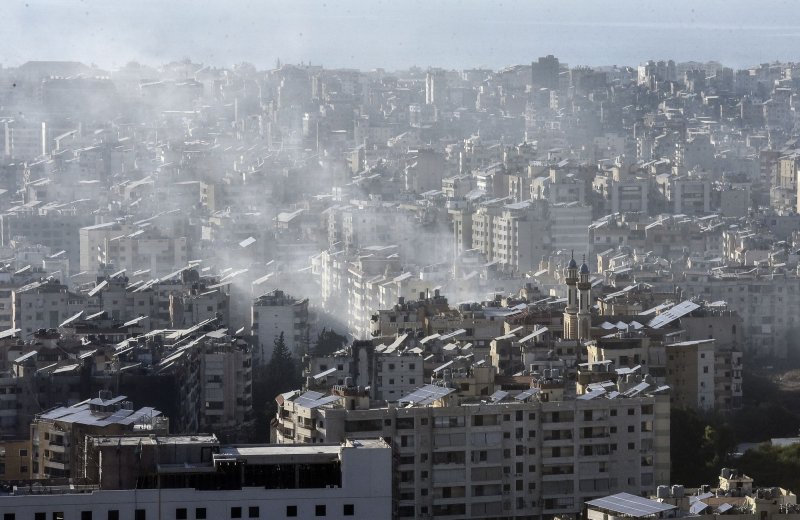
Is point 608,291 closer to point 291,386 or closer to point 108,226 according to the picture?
point 291,386

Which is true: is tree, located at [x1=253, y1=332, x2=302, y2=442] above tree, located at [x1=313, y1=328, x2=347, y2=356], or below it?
above

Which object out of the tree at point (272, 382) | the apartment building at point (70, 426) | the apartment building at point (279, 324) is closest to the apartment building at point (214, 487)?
the apartment building at point (70, 426)

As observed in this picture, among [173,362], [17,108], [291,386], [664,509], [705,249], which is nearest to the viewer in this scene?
[664,509]

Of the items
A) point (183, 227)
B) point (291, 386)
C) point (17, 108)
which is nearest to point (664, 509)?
point (291, 386)

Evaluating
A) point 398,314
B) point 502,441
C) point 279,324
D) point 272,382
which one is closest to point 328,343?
point 279,324

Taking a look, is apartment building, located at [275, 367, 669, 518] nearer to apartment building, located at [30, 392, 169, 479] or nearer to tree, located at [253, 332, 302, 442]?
apartment building, located at [30, 392, 169, 479]

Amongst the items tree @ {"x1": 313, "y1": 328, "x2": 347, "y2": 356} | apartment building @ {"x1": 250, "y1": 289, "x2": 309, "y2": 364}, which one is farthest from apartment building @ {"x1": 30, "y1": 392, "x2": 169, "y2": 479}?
apartment building @ {"x1": 250, "y1": 289, "x2": 309, "y2": 364}

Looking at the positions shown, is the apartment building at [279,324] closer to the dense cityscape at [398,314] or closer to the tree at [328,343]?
the dense cityscape at [398,314]

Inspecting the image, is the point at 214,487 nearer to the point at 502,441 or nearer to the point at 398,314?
the point at 502,441
